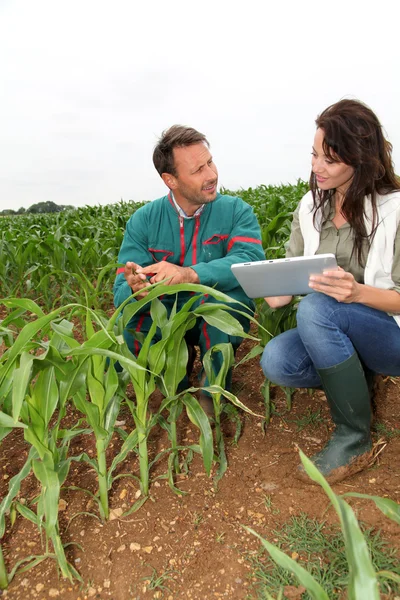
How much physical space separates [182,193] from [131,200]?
29.0 ft

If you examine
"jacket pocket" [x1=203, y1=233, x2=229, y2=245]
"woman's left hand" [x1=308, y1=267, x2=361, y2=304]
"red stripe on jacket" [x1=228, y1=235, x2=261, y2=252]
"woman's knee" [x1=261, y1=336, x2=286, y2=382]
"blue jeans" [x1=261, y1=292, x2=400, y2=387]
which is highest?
"jacket pocket" [x1=203, y1=233, x2=229, y2=245]

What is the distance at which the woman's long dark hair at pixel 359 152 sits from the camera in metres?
1.49

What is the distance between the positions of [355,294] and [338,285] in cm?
6

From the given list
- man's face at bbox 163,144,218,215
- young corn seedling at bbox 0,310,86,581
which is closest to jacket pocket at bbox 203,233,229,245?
man's face at bbox 163,144,218,215

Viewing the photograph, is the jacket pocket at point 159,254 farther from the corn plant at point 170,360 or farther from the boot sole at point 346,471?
the boot sole at point 346,471

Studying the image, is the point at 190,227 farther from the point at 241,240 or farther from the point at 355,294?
the point at 355,294

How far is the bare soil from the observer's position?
128 cm

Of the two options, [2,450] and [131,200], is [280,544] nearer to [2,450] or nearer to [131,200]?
[2,450]

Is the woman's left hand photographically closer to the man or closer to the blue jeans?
the blue jeans

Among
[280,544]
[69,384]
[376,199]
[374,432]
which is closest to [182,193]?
[376,199]

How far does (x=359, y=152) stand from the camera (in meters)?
1.49

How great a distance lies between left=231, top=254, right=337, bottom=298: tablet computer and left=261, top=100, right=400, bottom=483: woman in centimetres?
5

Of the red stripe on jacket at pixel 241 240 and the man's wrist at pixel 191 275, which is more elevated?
the red stripe on jacket at pixel 241 240

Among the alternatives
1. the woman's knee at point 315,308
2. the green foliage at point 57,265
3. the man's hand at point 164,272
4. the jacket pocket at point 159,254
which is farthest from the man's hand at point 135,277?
the green foliage at point 57,265
